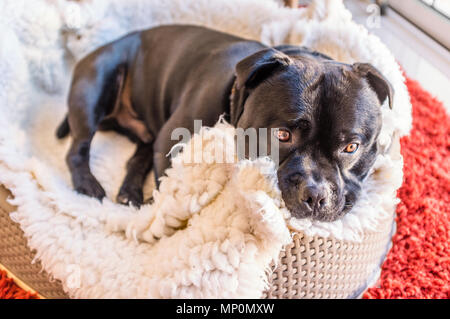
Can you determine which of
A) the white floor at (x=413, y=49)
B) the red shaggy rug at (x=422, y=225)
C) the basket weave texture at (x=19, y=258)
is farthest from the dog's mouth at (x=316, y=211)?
the white floor at (x=413, y=49)

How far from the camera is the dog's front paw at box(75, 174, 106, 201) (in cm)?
188

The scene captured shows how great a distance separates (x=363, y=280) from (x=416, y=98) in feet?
4.06

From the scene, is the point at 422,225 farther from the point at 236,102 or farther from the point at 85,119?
the point at 85,119

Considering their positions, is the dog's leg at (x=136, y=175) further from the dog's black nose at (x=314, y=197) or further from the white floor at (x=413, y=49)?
the white floor at (x=413, y=49)

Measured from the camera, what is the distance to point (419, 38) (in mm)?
2322

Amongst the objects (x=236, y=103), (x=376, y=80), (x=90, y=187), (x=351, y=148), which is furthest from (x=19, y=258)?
(x=376, y=80)

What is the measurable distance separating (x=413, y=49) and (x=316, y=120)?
1386 millimetres

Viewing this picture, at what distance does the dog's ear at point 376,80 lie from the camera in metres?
1.38

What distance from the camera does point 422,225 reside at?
1.80 meters

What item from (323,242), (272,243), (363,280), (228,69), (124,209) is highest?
(228,69)

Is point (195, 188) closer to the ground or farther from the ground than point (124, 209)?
farther from the ground

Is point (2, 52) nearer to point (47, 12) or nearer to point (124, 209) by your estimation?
point (47, 12)

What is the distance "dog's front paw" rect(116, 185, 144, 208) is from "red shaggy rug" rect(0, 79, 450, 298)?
1.66 feet
